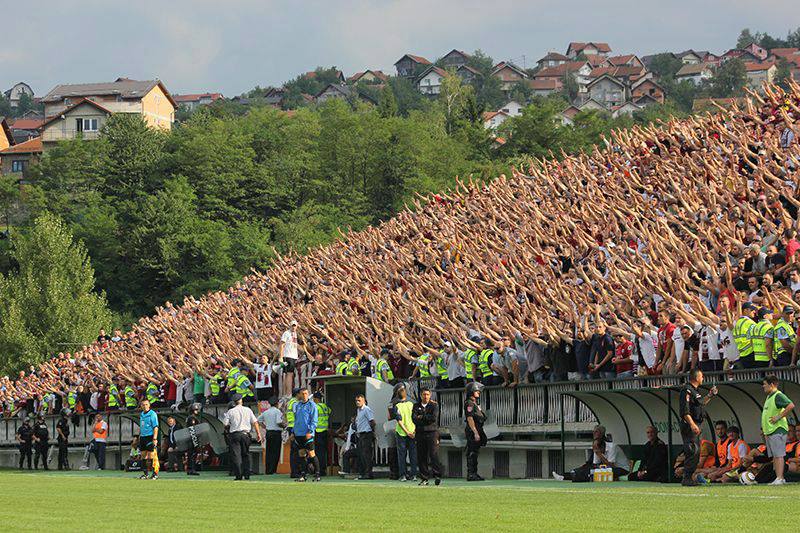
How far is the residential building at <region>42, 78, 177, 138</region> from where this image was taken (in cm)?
12925

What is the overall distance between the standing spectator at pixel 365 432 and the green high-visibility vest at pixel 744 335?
298 inches

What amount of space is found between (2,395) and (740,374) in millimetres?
32203

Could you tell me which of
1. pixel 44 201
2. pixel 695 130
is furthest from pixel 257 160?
pixel 695 130

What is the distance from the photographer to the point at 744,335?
20.1 meters

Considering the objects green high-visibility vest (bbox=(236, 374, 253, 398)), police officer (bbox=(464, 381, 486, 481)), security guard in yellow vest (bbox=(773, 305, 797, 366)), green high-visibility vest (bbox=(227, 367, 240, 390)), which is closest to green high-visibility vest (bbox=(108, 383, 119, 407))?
green high-visibility vest (bbox=(227, 367, 240, 390))

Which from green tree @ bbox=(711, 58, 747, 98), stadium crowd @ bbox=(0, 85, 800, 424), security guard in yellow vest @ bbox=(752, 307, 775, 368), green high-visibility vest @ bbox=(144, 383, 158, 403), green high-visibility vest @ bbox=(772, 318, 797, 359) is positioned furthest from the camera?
green tree @ bbox=(711, 58, 747, 98)

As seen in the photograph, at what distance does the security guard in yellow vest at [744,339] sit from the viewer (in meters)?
20.0

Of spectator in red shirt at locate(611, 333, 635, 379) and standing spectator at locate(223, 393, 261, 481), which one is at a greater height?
spectator in red shirt at locate(611, 333, 635, 379)

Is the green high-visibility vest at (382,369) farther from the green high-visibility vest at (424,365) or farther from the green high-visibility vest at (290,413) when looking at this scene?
the green high-visibility vest at (290,413)

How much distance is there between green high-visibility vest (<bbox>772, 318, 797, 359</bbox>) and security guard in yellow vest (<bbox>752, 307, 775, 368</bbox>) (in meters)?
0.09

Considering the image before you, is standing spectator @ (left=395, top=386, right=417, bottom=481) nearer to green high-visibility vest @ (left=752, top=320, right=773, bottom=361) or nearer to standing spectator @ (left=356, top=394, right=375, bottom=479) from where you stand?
standing spectator @ (left=356, top=394, right=375, bottom=479)

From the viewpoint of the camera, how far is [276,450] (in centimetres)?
2847

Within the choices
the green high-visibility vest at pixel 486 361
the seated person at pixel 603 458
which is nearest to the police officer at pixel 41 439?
the green high-visibility vest at pixel 486 361

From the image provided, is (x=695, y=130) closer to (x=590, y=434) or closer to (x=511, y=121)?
(x=590, y=434)
